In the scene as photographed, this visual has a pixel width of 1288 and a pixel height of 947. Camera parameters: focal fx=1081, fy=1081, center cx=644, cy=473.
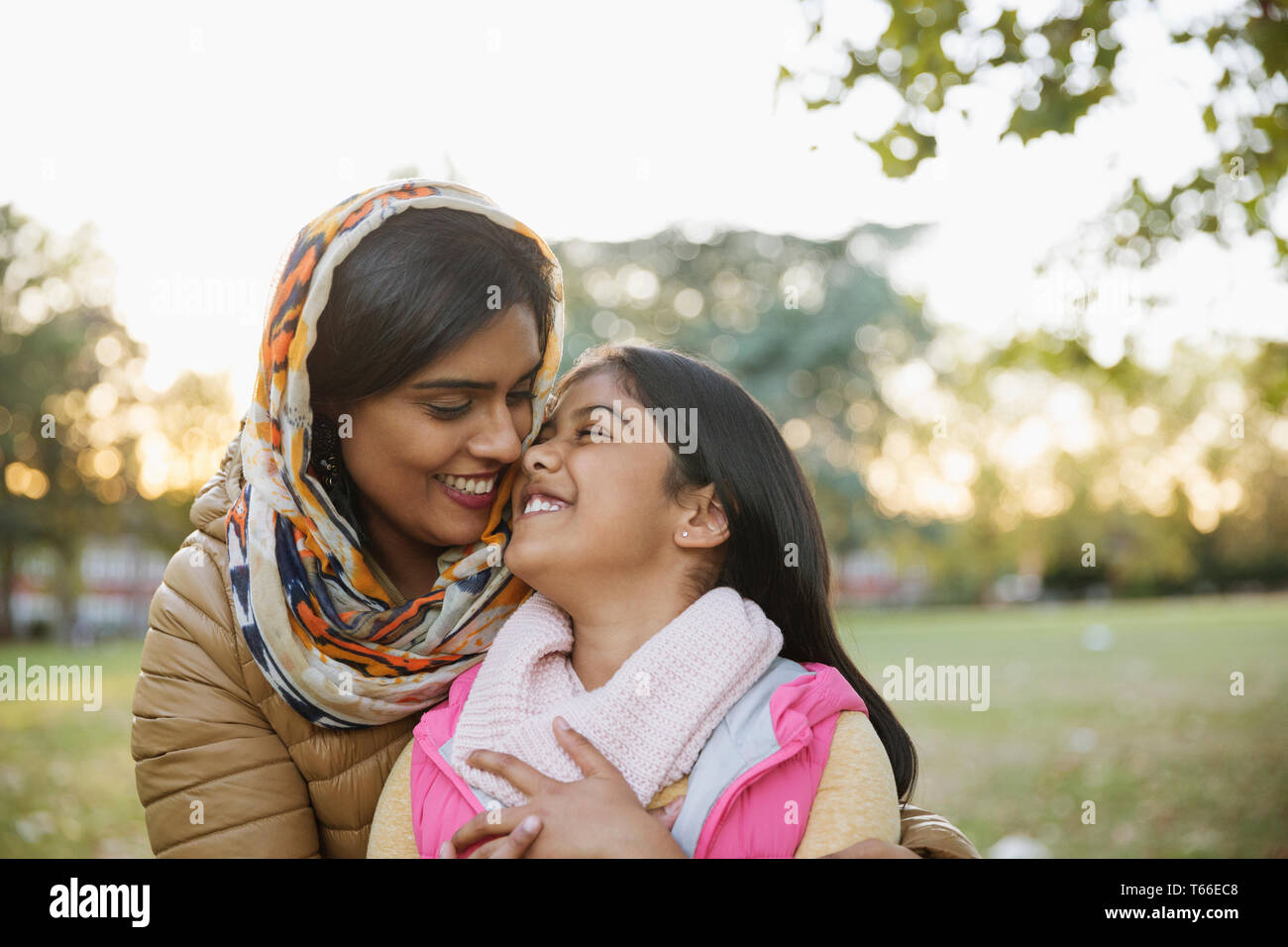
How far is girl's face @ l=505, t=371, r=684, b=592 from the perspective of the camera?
238cm

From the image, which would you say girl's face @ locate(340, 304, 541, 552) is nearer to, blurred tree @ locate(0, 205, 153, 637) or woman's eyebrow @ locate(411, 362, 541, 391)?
woman's eyebrow @ locate(411, 362, 541, 391)

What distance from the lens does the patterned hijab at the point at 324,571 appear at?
240 centimetres

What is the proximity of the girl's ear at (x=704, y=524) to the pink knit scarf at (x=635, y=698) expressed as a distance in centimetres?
14

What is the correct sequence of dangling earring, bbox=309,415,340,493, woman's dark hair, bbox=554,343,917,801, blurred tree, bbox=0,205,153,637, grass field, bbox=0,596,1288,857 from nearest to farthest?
woman's dark hair, bbox=554,343,917,801 < dangling earring, bbox=309,415,340,493 < grass field, bbox=0,596,1288,857 < blurred tree, bbox=0,205,153,637

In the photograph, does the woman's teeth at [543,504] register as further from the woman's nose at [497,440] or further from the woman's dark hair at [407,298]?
the woman's dark hair at [407,298]

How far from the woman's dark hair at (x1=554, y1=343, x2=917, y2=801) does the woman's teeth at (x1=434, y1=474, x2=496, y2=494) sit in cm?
33

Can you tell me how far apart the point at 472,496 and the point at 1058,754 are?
395 inches

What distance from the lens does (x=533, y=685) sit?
239 cm

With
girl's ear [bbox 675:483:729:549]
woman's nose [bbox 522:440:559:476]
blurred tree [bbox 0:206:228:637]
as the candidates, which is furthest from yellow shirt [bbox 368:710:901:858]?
blurred tree [bbox 0:206:228:637]

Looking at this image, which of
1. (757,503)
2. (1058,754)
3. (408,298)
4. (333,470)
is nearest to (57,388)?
(1058,754)

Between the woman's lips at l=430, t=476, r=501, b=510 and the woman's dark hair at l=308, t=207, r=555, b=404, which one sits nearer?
→ the woman's dark hair at l=308, t=207, r=555, b=404

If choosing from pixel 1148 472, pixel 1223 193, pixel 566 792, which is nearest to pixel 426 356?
pixel 566 792
